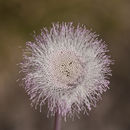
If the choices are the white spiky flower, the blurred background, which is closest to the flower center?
the white spiky flower

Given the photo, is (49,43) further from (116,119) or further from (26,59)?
(116,119)

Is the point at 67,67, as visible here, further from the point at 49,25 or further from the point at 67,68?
the point at 49,25

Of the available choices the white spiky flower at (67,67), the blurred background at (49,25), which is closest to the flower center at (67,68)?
the white spiky flower at (67,67)

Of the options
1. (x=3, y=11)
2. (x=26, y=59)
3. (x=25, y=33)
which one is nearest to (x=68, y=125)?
(x=25, y=33)

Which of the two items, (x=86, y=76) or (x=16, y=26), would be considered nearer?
(x=86, y=76)

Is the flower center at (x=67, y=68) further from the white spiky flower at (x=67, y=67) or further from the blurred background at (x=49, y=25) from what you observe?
the blurred background at (x=49, y=25)

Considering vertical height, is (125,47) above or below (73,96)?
above
